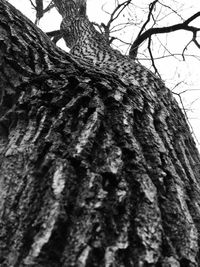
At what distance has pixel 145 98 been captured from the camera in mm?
1569

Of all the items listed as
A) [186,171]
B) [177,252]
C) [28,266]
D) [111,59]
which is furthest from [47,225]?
[111,59]

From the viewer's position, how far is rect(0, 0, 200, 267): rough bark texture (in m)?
0.78

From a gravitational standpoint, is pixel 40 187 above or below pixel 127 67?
below

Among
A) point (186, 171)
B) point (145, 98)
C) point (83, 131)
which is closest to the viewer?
point (83, 131)

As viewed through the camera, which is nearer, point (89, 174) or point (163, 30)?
point (89, 174)

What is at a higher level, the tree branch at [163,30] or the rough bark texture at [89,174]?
the tree branch at [163,30]

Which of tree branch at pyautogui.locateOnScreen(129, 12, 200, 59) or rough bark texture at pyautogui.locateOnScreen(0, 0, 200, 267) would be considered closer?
rough bark texture at pyautogui.locateOnScreen(0, 0, 200, 267)

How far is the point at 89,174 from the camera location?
94 centimetres

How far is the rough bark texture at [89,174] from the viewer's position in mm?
782

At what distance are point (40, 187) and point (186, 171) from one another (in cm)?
63

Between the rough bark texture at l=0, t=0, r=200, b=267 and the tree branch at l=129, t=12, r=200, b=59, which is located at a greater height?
the tree branch at l=129, t=12, r=200, b=59

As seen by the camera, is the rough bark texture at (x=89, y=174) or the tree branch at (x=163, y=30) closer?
the rough bark texture at (x=89, y=174)

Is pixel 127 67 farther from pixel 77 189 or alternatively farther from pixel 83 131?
pixel 77 189

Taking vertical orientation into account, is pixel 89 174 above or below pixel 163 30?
below
